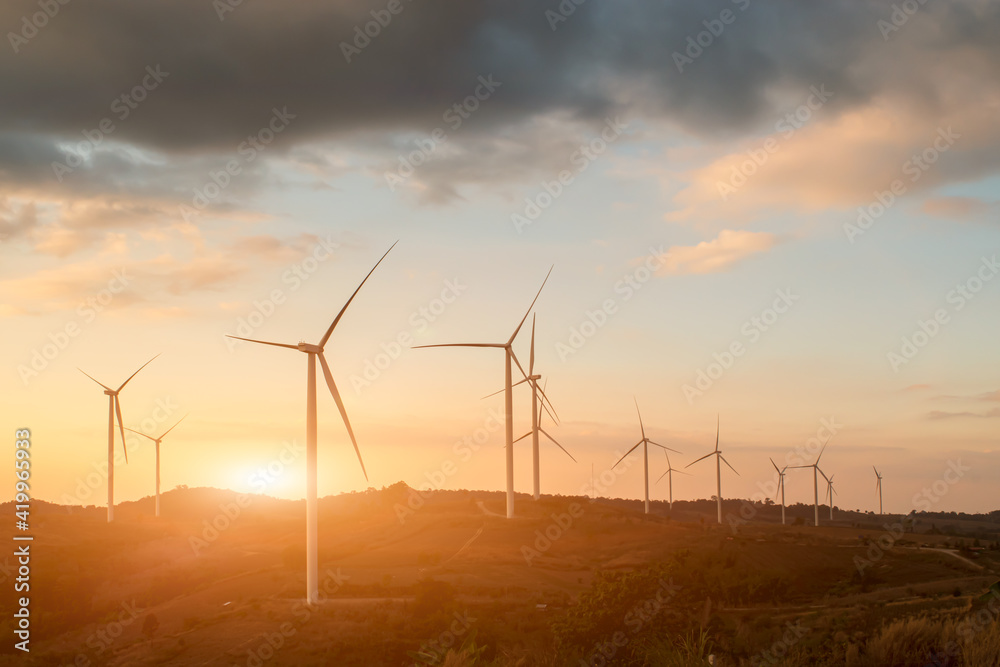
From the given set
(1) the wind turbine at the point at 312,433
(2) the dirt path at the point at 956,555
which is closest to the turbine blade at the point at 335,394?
(1) the wind turbine at the point at 312,433

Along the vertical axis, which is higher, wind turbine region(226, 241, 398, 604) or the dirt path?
wind turbine region(226, 241, 398, 604)

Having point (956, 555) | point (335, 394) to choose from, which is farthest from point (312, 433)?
point (956, 555)

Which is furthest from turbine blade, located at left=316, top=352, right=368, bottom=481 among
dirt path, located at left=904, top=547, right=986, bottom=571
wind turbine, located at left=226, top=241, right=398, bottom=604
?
dirt path, located at left=904, top=547, right=986, bottom=571

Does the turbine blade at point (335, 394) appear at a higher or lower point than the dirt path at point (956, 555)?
higher

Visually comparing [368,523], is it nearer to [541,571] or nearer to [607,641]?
[541,571]

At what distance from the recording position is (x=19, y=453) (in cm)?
4247

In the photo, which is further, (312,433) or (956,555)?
(956,555)

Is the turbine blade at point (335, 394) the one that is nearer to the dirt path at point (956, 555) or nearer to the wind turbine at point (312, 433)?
the wind turbine at point (312, 433)

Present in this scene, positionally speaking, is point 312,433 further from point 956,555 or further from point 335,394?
point 956,555

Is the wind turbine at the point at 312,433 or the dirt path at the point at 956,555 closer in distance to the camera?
the wind turbine at the point at 312,433

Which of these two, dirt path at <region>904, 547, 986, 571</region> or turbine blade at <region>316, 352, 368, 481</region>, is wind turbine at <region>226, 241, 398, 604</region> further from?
dirt path at <region>904, 547, 986, 571</region>

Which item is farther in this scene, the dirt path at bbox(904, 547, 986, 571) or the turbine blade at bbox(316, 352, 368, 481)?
the dirt path at bbox(904, 547, 986, 571)

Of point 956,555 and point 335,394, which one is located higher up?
point 335,394

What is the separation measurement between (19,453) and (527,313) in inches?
2537
